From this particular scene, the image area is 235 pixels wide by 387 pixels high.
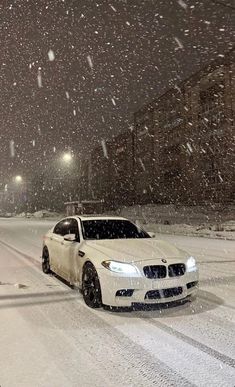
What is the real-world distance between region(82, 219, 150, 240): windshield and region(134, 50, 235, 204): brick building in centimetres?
2490

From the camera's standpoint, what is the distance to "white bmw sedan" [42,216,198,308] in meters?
5.71

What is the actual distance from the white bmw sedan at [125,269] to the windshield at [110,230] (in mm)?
19

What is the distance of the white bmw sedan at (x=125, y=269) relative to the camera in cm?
571

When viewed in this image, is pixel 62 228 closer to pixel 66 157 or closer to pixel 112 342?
pixel 112 342

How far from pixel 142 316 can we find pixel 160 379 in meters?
2.14

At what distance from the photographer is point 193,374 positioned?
12.3 feet

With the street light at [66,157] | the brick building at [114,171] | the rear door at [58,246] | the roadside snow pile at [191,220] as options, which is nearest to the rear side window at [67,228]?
the rear door at [58,246]

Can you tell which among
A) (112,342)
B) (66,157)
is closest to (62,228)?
(112,342)

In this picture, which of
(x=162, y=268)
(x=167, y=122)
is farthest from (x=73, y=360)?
(x=167, y=122)

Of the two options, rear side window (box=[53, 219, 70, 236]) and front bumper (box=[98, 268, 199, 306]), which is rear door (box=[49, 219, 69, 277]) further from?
front bumper (box=[98, 268, 199, 306])

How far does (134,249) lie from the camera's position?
6336 mm

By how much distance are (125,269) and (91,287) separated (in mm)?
780

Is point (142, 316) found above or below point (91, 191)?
below

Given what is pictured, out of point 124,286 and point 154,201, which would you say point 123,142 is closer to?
point 154,201
